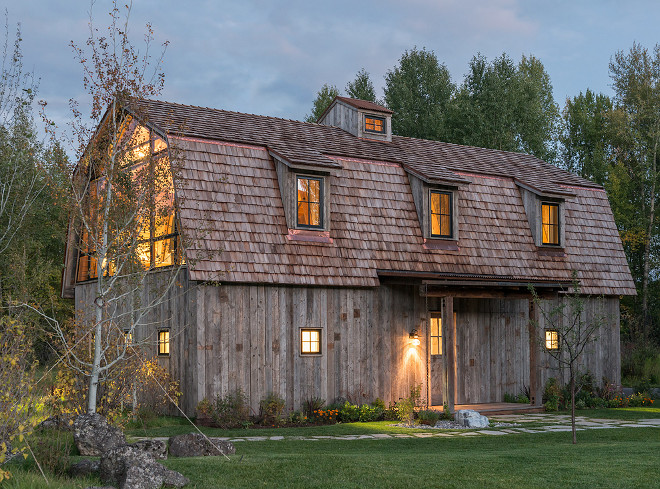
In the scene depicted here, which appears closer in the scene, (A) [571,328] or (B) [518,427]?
(A) [571,328]

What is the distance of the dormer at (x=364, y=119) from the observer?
19578 millimetres

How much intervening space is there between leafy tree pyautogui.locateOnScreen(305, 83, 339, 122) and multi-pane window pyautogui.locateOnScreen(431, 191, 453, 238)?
24075mm

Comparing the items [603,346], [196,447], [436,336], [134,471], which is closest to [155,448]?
[196,447]

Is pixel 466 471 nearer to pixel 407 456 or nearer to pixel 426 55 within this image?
pixel 407 456

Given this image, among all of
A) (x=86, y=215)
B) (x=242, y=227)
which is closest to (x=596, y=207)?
(x=242, y=227)

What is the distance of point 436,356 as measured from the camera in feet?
58.4

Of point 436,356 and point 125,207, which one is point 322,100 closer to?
point 436,356

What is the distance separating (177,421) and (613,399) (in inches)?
445

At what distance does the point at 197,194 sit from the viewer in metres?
14.7

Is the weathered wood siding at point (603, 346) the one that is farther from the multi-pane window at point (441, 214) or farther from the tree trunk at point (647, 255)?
the tree trunk at point (647, 255)

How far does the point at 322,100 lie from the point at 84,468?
35.9 metres

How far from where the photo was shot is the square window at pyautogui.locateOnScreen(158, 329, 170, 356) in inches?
615

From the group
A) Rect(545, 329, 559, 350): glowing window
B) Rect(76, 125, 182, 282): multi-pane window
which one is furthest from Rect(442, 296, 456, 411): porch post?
Rect(76, 125, 182, 282): multi-pane window

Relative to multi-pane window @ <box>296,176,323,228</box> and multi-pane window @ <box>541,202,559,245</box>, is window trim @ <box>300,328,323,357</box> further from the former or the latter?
multi-pane window @ <box>541,202,559,245</box>
